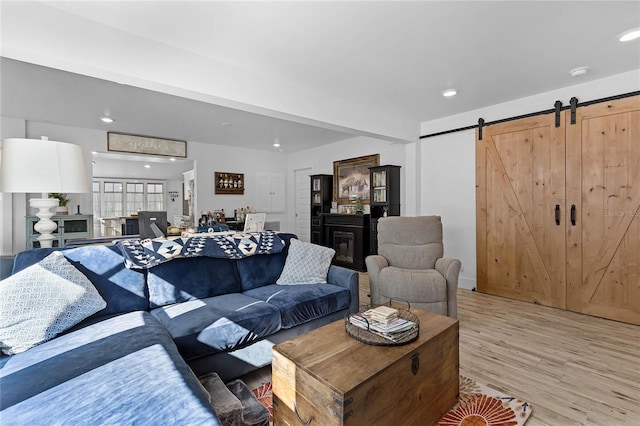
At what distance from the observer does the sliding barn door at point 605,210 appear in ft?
10.0

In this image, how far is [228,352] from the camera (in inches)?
77.3

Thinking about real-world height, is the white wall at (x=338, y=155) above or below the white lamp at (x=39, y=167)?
above

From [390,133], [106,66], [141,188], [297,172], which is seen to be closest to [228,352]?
[106,66]

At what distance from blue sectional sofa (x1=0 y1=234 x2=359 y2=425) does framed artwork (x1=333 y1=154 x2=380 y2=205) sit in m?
2.88

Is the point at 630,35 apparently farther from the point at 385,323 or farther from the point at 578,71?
the point at 385,323

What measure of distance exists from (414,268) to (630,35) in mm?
2597

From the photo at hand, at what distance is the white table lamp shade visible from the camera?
6.01 ft

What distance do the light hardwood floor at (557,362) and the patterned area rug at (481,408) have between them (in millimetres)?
67

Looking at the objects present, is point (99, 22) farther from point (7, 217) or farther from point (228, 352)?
point (7, 217)

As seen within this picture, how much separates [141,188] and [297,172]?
19.2 feet

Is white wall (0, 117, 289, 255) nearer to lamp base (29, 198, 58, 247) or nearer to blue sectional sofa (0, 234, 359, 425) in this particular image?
lamp base (29, 198, 58, 247)

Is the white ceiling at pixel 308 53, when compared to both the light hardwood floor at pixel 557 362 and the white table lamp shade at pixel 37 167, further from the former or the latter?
the light hardwood floor at pixel 557 362

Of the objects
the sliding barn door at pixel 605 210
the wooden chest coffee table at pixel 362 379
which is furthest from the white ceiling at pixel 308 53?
the wooden chest coffee table at pixel 362 379

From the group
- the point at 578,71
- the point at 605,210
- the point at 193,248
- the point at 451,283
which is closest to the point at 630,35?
the point at 578,71
